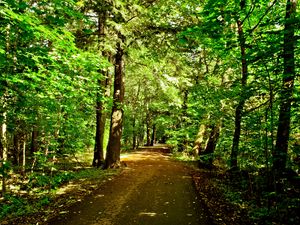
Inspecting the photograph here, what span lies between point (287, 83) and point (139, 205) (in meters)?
5.49

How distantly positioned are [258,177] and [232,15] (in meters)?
6.98

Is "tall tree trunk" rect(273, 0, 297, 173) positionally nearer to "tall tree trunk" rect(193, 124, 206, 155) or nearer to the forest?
the forest

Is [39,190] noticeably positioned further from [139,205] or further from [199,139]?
[199,139]

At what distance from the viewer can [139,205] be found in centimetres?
796

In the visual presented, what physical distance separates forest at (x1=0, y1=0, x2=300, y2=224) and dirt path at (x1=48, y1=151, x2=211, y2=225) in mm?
1518

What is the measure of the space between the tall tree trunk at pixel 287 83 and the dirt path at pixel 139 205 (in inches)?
113

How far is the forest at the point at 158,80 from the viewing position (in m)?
5.57

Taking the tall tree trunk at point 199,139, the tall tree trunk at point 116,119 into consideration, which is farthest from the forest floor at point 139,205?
the tall tree trunk at point 199,139

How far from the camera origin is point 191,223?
6.58 metres

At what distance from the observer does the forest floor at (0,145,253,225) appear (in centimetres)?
677

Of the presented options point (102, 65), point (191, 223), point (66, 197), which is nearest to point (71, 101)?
point (102, 65)

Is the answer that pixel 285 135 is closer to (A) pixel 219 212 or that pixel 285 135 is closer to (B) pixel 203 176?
(A) pixel 219 212

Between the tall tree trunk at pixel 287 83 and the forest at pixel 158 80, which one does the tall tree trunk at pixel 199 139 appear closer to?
the forest at pixel 158 80

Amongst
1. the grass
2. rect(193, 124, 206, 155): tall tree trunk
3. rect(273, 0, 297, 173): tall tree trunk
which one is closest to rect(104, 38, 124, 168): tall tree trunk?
the grass
